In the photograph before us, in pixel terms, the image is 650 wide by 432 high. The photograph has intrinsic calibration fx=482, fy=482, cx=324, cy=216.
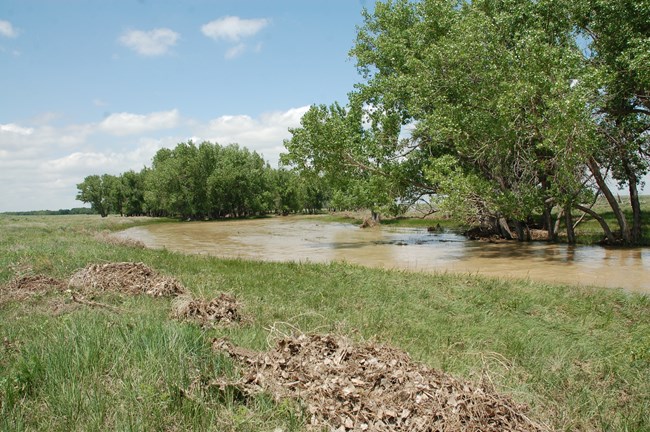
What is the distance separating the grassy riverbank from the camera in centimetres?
448

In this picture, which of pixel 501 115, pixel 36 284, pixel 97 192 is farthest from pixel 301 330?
pixel 97 192

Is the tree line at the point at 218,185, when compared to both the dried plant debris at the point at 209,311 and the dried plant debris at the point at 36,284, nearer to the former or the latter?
the dried plant debris at the point at 36,284

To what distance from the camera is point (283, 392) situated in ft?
15.5

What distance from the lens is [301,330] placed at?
7473 mm

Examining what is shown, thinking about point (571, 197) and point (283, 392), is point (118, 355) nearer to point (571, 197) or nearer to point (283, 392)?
point (283, 392)

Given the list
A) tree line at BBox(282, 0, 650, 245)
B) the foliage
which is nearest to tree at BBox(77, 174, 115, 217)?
the foliage

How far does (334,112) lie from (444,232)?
13.9m

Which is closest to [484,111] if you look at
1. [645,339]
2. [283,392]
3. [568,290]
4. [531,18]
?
[531,18]

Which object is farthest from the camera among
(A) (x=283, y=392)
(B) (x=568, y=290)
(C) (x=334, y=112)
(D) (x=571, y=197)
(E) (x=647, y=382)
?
(C) (x=334, y=112)

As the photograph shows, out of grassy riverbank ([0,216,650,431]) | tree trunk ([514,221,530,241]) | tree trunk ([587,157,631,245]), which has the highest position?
tree trunk ([587,157,631,245])

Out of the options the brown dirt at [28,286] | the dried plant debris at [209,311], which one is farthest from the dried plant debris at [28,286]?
the dried plant debris at [209,311]

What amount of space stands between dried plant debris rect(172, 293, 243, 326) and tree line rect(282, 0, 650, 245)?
14.3 metres

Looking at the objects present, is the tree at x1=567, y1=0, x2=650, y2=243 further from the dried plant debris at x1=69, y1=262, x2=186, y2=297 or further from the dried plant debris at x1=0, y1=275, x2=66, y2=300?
A: the dried plant debris at x1=0, y1=275, x2=66, y2=300

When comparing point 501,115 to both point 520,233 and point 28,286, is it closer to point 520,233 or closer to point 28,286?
point 520,233
